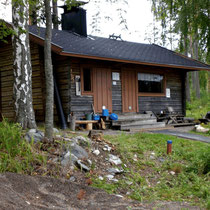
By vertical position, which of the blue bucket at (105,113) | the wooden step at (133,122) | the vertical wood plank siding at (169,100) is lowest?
the wooden step at (133,122)

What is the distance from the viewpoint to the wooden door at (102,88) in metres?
13.2

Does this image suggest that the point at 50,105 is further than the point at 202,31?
No

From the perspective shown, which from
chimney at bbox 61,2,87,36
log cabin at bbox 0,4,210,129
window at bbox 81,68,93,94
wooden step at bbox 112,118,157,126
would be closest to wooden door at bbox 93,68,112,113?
log cabin at bbox 0,4,210,129

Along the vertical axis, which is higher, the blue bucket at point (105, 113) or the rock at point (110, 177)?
the blue bucket at point (105, 113)

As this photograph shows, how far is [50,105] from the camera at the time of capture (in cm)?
675

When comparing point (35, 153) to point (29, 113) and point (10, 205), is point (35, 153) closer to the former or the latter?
point (10, 205)

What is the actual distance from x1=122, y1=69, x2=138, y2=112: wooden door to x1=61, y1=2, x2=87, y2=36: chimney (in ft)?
11.2

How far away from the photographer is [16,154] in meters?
5.73

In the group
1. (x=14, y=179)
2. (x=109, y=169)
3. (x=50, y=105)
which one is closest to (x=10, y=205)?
(x=14, y=179)

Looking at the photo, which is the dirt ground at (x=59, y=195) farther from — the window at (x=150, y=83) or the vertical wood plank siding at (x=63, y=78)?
the window at (x=150, y=83)

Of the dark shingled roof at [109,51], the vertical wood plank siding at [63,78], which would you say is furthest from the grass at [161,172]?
the dark shingled roof at [109,51]

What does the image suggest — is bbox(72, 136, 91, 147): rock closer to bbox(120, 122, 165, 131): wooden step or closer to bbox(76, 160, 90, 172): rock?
bbox(76, 160, 90, 172): rock

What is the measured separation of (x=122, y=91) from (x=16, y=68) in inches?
237

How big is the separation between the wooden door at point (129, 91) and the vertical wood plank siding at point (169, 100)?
403 millimetres
